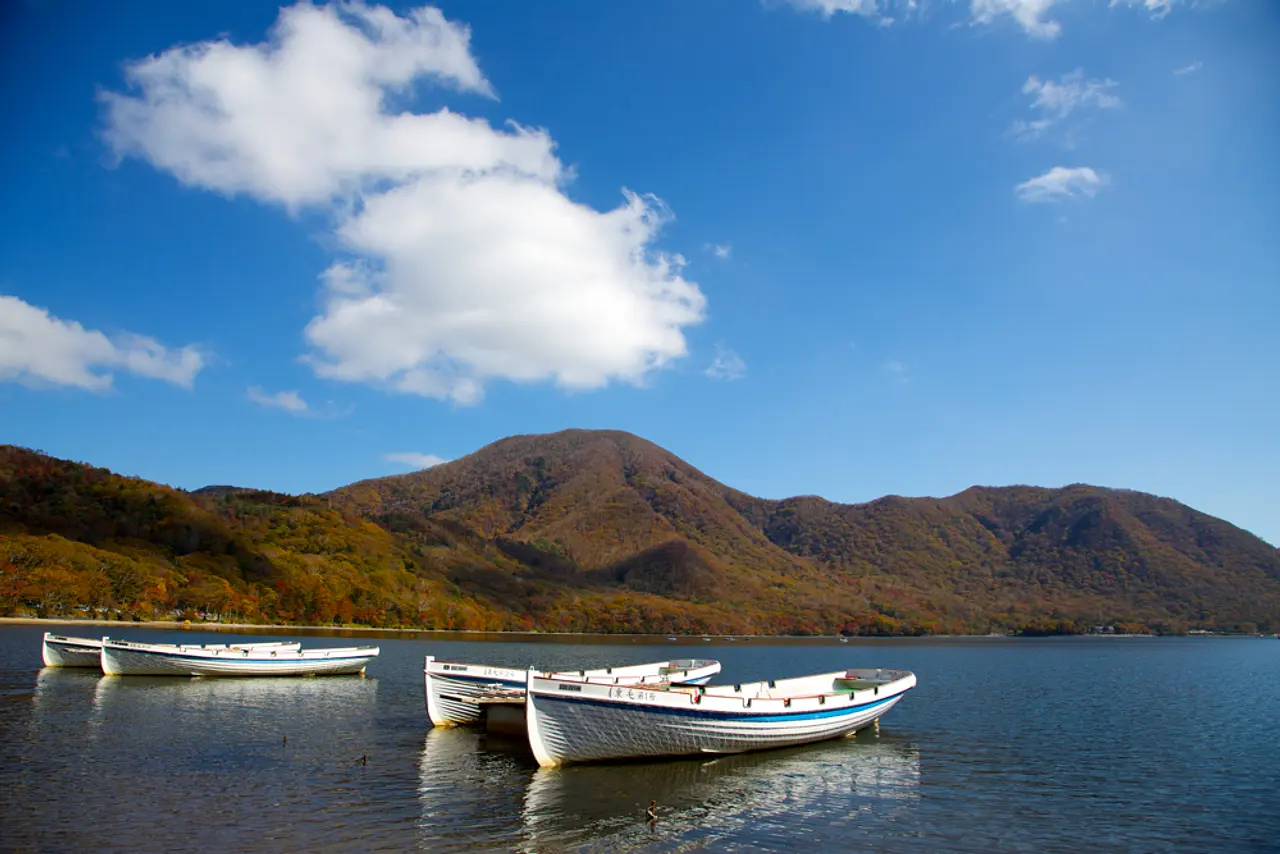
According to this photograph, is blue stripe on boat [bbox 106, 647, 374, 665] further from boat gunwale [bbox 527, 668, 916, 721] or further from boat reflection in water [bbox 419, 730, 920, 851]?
boat gunwale [bbox 527, 668, 916, 721]

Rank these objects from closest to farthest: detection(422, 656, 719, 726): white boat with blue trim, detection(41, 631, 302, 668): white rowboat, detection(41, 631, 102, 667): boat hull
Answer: detection(422, 656, 719, 726): white boat with blue trim
detection(41, 631, 302, 668): white rowboat
detection(41, 631, 102, 667): boat hull

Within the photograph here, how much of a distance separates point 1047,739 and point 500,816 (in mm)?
34946

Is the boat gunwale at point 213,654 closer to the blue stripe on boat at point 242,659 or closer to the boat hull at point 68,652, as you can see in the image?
the blue stripe on boat at point 242,659

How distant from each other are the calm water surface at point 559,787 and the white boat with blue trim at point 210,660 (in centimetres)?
854

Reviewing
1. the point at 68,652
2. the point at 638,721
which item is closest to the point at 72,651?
the point at 68,652

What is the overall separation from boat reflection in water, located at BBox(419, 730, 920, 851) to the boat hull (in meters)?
45.6

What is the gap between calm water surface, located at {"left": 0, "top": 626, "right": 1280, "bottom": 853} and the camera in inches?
846

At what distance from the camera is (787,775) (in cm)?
3033

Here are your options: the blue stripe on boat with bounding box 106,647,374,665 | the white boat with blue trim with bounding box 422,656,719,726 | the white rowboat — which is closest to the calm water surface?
the white boat with blue trim with bounding box 422,656,719,726

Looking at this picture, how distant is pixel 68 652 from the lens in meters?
63.3

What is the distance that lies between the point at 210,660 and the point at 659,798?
4810cm

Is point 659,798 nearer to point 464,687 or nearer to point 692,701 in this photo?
point 692,701

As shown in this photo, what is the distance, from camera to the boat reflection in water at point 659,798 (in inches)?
858

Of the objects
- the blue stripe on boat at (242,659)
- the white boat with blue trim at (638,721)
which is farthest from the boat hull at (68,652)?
the white boat with blue trim at (638,721)
